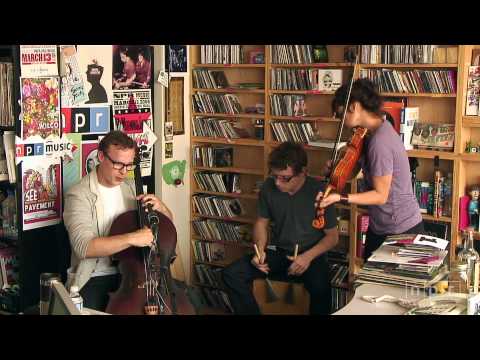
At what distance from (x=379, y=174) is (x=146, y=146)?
2168 millimetres

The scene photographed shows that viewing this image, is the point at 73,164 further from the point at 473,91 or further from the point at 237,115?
the point at 473,91

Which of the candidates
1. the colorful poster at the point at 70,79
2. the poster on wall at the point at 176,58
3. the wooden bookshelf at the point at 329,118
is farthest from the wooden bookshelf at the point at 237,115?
the colorful poster at the point at 70,79

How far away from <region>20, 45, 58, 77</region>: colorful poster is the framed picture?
1.08 m

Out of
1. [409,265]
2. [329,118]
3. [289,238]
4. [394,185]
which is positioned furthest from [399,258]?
[329,118]

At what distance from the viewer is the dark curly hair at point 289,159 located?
4086mm

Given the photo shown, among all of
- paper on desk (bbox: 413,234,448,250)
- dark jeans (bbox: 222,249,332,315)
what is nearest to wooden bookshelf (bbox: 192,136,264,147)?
dark jeans (bbox: 222,249,332,315)

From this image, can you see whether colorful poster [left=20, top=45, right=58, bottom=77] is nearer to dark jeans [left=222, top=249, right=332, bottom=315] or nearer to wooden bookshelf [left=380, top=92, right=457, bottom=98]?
dark jeans [left=222, top=249, right=332, bottom=315]

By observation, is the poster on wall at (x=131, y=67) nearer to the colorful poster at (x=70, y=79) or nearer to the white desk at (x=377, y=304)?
the colorful poster at (x=70, y=79)

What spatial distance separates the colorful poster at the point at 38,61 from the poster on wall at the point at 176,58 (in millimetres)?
1052

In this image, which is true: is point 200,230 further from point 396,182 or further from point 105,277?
point 396,182

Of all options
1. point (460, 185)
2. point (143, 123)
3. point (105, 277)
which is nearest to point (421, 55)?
point (460, 185)

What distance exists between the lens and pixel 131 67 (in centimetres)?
492

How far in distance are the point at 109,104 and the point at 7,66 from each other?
0.75m

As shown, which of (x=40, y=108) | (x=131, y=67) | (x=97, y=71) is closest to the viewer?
(x=40, y=108)
